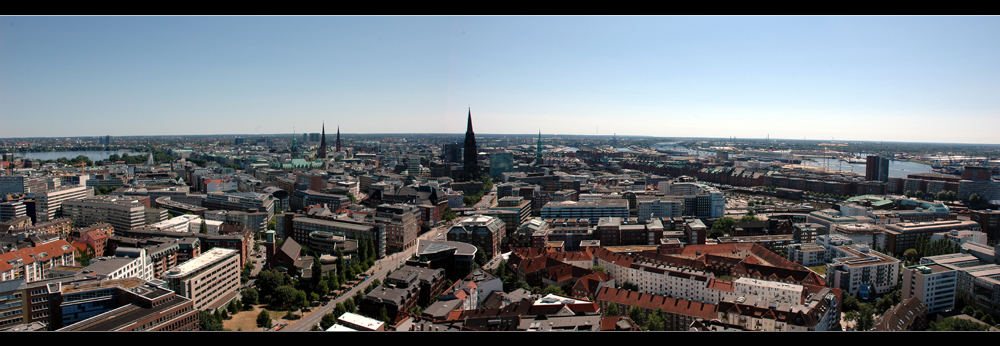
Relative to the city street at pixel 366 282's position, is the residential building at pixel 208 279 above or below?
above

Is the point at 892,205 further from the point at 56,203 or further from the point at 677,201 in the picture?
the point at 56,203

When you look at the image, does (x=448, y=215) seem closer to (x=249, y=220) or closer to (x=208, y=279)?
(x=249, y=220)

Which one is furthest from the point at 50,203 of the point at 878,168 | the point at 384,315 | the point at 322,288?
the point at 878,168

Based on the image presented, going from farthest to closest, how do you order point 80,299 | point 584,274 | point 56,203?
point 56,203
point 584,274
point 80,299

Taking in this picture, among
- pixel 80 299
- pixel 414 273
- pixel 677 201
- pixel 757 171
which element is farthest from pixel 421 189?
pixel 757 171

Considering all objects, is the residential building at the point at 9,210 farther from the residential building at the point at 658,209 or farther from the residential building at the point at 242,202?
the residential building at the point at 658,209

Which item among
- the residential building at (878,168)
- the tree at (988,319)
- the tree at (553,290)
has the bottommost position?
the tree at (988,319)

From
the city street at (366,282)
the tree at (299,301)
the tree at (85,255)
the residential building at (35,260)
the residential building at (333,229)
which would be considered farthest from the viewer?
the residential building at (333,229)

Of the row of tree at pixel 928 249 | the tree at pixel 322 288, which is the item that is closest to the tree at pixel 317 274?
the tree at pixel 322 288
